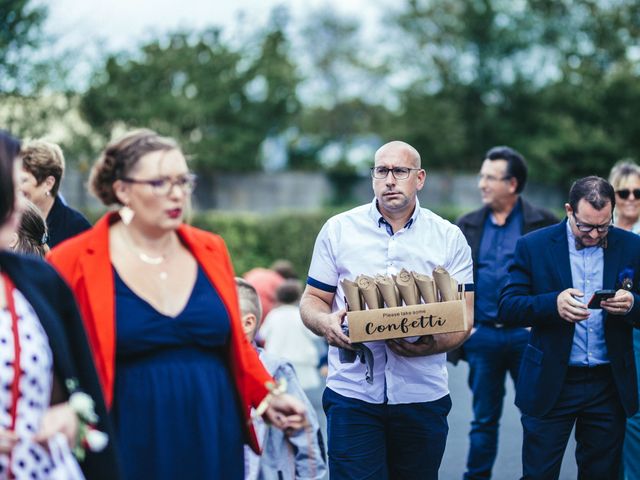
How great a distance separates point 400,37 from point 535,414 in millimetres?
35196

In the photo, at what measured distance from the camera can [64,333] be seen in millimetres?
3023

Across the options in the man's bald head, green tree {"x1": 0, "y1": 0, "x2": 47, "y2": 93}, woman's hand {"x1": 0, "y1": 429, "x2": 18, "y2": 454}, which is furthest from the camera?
green tree {"x1": 0, "y1": 0, "x2": 47, "y2": 93}

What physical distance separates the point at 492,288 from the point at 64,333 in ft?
15.8

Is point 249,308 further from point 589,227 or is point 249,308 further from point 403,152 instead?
point 589,227

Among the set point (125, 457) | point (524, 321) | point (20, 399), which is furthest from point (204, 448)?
point (524, 321)

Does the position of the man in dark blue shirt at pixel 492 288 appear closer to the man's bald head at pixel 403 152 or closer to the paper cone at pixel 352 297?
the man's bald head at pixel 403 152

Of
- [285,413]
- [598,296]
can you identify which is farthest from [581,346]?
[285,413]

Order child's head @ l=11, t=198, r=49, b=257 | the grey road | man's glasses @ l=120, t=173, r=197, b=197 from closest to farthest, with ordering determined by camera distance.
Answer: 1. man's glasses @ l=120, t=173, r=197, b=197
2. child's head @ l=11, t=198, r=49, b=257
3. the grey road

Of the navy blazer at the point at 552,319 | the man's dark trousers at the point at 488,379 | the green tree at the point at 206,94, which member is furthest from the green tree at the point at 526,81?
the navy blazer at the point at 552,319

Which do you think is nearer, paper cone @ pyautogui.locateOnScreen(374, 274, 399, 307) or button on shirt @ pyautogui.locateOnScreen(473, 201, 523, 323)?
paper cone @ pyautogui.locateOnScreen(374, 274, 399, 307)

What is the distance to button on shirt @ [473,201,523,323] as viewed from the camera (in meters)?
7.25

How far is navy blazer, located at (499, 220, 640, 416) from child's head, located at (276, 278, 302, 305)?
4851 millimetres

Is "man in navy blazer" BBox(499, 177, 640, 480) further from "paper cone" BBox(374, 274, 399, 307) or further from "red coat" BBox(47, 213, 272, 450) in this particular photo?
"red coat" BBox(47, 213, 272, 450)

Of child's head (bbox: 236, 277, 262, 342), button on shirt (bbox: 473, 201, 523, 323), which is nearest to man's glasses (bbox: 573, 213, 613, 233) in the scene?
button on shirt (bbox: 473, 201, 523, 323)
